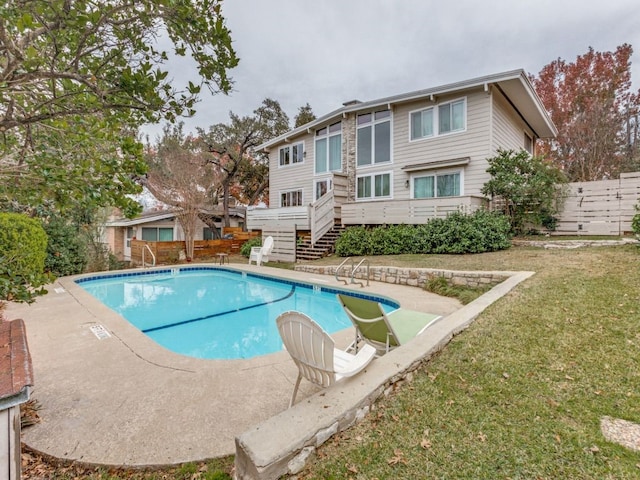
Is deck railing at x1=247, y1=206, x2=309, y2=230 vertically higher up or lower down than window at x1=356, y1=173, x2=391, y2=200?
lower down

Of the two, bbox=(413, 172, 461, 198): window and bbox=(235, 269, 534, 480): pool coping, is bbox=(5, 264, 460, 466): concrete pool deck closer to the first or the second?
bbox=(235, 269, 534, 480): pool coping

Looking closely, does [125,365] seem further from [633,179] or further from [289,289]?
[633,179]

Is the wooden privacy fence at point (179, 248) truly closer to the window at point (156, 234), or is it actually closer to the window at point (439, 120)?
the window at point (156, 234)

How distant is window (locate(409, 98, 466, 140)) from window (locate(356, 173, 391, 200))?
224 centimetres

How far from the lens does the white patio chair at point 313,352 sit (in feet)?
8.72

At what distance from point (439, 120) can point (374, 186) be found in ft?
13.4

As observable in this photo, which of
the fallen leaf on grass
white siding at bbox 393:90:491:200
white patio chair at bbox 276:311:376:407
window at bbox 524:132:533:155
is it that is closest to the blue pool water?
white patio chair at bbox 276:311:376:407

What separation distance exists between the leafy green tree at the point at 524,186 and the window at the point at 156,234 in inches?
788

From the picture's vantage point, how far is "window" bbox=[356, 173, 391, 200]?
49.5 ft

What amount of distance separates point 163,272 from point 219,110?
47.2 feet

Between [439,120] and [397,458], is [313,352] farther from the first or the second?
[439,120]

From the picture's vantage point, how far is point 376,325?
13.5 feet

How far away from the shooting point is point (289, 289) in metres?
10.8

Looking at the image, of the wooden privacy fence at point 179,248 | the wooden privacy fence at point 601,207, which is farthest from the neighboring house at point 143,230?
the wooden privacy fence at point 601,207
